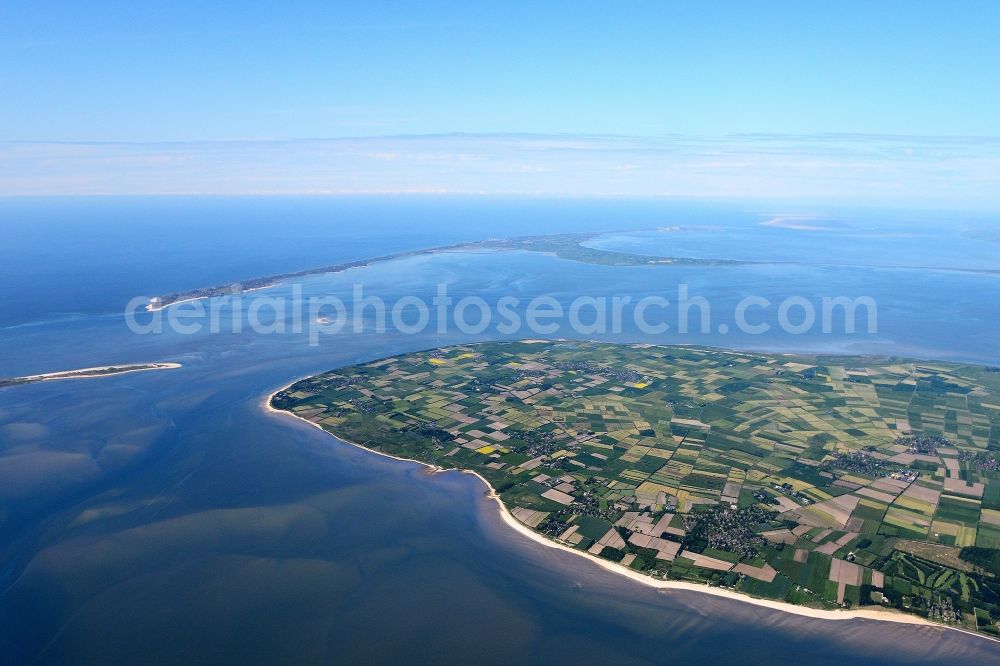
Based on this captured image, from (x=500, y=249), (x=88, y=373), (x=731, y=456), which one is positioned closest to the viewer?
(x=731, y=456)

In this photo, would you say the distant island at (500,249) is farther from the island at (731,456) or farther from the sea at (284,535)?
the island at (731,456)

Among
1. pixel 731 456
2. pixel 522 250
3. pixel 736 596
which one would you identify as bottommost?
pixel 736 596

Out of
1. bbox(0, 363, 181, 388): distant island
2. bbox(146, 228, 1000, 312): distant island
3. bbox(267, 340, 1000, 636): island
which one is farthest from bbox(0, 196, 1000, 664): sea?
bbox(146, 228, 1000, 312): distant island

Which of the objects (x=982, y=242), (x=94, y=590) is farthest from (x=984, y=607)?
(x=982, y=242)

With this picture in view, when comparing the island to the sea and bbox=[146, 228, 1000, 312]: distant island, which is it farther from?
bbox=[146, 228, 1000, 312]: distant island

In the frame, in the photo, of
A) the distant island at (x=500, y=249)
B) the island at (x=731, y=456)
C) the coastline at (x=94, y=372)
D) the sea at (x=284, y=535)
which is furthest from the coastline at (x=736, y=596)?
the distant island at (x=500, y=249)

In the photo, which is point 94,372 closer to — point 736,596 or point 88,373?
point 88,373

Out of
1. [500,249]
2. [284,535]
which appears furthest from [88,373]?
[500,249]
